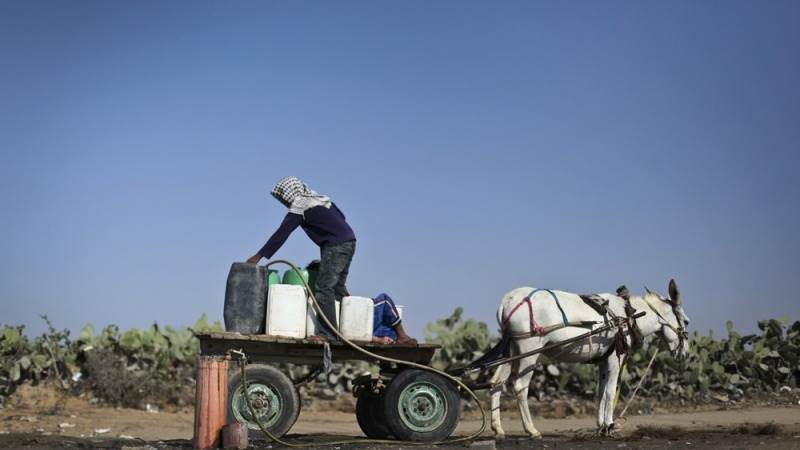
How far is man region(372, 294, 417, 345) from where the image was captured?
35.9 ft

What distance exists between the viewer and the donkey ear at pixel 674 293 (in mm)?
12867

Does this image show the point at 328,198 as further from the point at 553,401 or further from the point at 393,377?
the point at 553,401

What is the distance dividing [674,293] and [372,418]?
4.46m

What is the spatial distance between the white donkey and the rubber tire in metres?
1.36

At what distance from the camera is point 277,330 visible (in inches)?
407

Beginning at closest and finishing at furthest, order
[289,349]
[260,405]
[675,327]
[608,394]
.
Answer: [260,405] → [289,349] → [608,394] → [675,327]

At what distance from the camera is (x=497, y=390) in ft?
38.5

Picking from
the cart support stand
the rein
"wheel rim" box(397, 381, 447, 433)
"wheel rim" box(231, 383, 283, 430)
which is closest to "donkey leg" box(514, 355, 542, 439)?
"wheel rim" box(397, 381, 447, 433)

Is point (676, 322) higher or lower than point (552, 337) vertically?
higher

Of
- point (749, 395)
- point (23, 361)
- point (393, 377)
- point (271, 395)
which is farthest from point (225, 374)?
point (749, 395)

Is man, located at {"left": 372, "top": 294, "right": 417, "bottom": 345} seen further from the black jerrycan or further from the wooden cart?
the black jerrycan

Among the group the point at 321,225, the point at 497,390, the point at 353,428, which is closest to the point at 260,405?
the point at 321,225

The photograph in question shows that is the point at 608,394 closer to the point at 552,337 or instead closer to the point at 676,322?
the point at 552,337

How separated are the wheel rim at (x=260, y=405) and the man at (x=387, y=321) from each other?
1.35 metres
